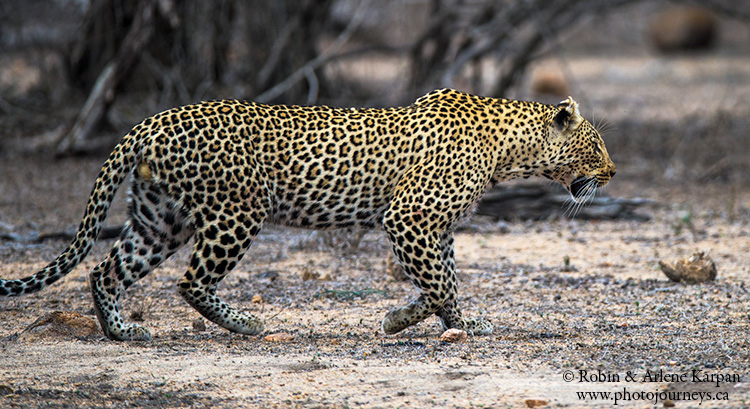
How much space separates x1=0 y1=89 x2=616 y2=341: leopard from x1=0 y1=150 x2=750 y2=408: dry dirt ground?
375mm

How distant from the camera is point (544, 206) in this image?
32.7 ft

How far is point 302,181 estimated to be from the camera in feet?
18.3

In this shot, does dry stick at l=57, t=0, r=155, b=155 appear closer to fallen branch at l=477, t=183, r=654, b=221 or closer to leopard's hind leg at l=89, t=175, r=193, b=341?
fallen branch at l=477, t=183, r=654, b=221

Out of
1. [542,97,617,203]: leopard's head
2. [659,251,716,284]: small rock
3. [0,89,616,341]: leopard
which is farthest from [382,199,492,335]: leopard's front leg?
[659,251,716,284]: small rock

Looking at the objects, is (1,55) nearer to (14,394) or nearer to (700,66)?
(14,394)

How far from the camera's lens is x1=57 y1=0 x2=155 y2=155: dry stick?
11.8 metres

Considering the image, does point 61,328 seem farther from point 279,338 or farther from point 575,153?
point 575,153

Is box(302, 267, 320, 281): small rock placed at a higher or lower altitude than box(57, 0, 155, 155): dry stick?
lower

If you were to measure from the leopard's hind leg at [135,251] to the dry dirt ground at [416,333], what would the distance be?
135 millimetres

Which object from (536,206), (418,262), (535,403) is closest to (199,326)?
(418,262)

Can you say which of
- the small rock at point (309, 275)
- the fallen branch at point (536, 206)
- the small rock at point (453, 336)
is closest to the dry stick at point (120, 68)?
the fallen branch at point (536, 206)

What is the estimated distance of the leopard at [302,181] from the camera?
536cm

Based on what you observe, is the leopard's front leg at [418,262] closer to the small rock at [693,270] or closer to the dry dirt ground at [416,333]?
the dry dirt ground at [416,333]

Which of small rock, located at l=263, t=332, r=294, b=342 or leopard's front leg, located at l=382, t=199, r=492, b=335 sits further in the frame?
small rock, located at l=263, t=332, r=294, b=342
